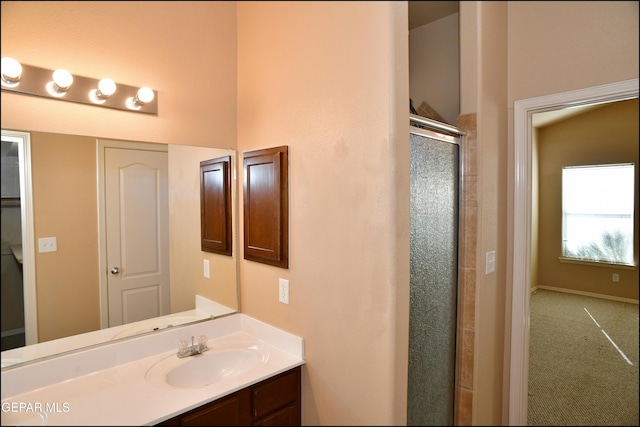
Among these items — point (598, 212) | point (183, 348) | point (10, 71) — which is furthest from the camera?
point (598, 212)

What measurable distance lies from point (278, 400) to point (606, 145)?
1587mm

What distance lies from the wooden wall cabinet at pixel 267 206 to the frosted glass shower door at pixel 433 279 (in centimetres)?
45

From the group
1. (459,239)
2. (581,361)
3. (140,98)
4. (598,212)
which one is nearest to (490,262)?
(459,239)

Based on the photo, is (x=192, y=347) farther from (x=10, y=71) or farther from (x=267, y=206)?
(x=10, y=71)

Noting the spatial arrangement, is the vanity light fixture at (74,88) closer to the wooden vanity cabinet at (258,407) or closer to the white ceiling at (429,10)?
the wooden vanity cabinet at (258,407)

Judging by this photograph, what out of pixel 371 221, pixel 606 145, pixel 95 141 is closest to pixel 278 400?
pixel 371 221

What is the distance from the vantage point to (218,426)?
3.24 ft

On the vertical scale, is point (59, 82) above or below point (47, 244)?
above

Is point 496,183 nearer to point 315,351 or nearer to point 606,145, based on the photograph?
point 606,145

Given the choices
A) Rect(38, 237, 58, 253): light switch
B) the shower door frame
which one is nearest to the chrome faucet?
Rect(38, 237, 58, 253): light switch

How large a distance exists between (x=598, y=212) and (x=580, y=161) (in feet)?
0.72

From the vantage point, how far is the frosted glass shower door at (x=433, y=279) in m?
1.16

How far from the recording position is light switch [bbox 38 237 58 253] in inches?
36.0

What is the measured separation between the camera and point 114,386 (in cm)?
97
